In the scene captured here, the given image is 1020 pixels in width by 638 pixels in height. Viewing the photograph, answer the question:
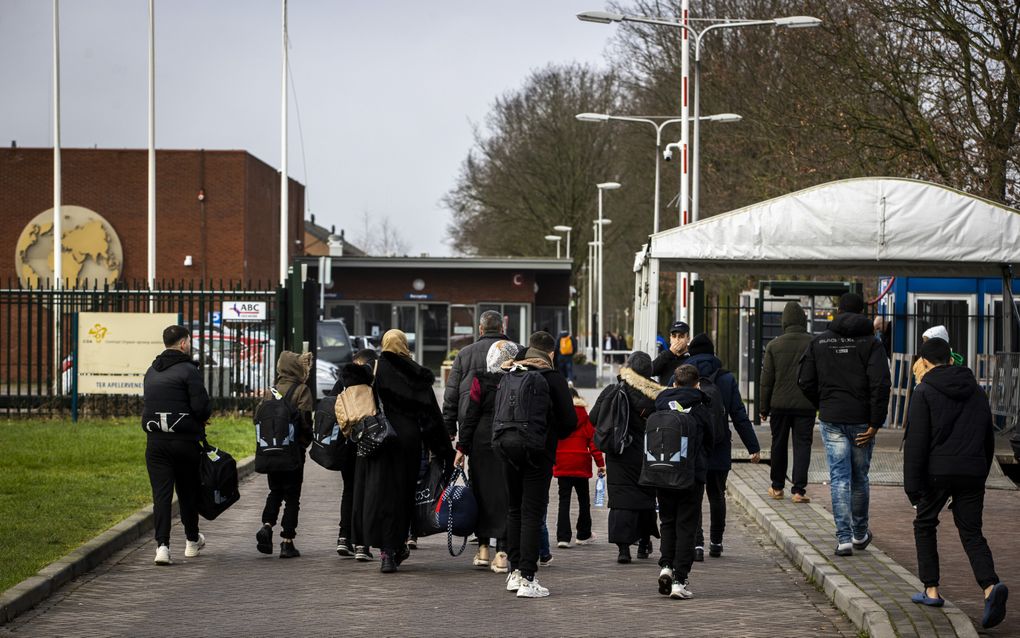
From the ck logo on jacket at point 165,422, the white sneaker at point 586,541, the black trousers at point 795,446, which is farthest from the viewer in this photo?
the black trousers at point 795,446

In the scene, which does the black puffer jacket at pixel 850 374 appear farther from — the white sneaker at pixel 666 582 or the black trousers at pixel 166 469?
the black trousers at pixel 166 469

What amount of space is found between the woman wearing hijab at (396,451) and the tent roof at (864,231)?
7.79 m

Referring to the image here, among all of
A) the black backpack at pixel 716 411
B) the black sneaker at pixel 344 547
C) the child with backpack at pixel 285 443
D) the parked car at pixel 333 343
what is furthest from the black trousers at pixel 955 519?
the parked car at pixel 333 343

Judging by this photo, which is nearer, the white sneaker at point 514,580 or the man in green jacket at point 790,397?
the white sneaker at point 514,580

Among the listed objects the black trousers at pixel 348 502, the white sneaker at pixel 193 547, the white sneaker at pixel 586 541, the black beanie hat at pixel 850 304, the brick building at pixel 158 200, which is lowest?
the white sneaker at pixel 586 541

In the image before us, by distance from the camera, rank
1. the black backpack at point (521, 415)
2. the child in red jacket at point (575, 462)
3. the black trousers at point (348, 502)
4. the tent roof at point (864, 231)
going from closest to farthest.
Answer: the black backpack at point (521, 415) < the black trousers at point (348, 502) < the child in red jacket at point (575, 462) < the tent roof at point (864, 231)

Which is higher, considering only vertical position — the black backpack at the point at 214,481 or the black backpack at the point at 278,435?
the black backpack at the point at 278,435

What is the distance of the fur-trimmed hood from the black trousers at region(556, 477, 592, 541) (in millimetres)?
1429

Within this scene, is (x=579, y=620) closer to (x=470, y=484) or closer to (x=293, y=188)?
(x=470, y=484)

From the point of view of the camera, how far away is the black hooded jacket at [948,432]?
26.2 ft

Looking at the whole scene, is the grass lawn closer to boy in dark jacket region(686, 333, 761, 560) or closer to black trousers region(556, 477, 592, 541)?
black trousers region(556, 477, 592, 541)

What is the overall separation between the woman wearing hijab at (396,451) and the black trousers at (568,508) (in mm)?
1259

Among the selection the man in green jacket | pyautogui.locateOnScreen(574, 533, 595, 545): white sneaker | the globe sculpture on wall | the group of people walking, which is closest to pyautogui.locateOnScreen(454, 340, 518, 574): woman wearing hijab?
the group of people walking

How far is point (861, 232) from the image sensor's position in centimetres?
1683
